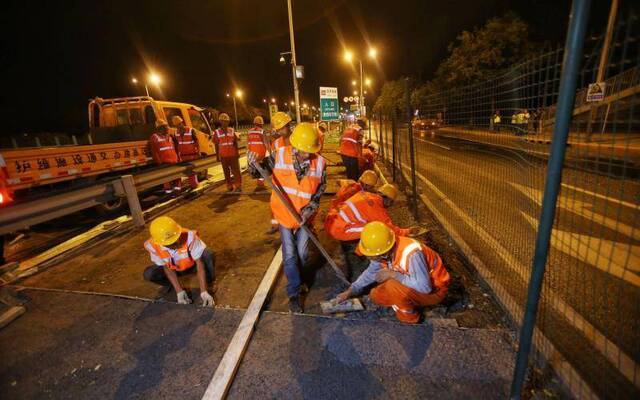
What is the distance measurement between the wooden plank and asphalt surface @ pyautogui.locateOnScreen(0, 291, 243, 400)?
8cm

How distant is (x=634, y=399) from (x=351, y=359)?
5.71 ft

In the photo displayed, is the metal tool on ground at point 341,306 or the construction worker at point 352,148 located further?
the construction worker at point 352,148

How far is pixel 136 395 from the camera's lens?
2191 mm

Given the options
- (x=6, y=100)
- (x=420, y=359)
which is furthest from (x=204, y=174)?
(x=6, y=100)

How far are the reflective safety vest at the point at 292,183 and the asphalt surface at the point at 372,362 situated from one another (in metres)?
1.00

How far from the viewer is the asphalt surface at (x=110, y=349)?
2.27 m

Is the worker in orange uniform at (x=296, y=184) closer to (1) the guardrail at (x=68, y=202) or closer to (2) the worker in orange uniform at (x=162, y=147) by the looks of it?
(1) the guardrail at (x=68, y=202)

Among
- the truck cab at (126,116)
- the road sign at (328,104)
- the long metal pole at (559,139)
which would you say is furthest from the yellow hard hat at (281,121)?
the road sign at (328,104)

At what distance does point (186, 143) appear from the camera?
8117mm

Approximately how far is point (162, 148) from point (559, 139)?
7756mm

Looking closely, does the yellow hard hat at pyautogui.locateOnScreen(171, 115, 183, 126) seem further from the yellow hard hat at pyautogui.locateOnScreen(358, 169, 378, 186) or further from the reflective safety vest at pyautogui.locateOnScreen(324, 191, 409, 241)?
the reflective safety vest at pyautogui.locateOnScreen(324, 191, 409, 241)

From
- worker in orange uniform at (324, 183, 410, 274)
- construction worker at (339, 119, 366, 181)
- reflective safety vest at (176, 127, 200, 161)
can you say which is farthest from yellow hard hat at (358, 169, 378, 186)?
reflective safety vest at (176, 127, 200, 161)

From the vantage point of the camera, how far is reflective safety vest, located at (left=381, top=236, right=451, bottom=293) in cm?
257

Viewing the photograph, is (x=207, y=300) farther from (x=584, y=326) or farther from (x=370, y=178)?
(x=584, y=326)
